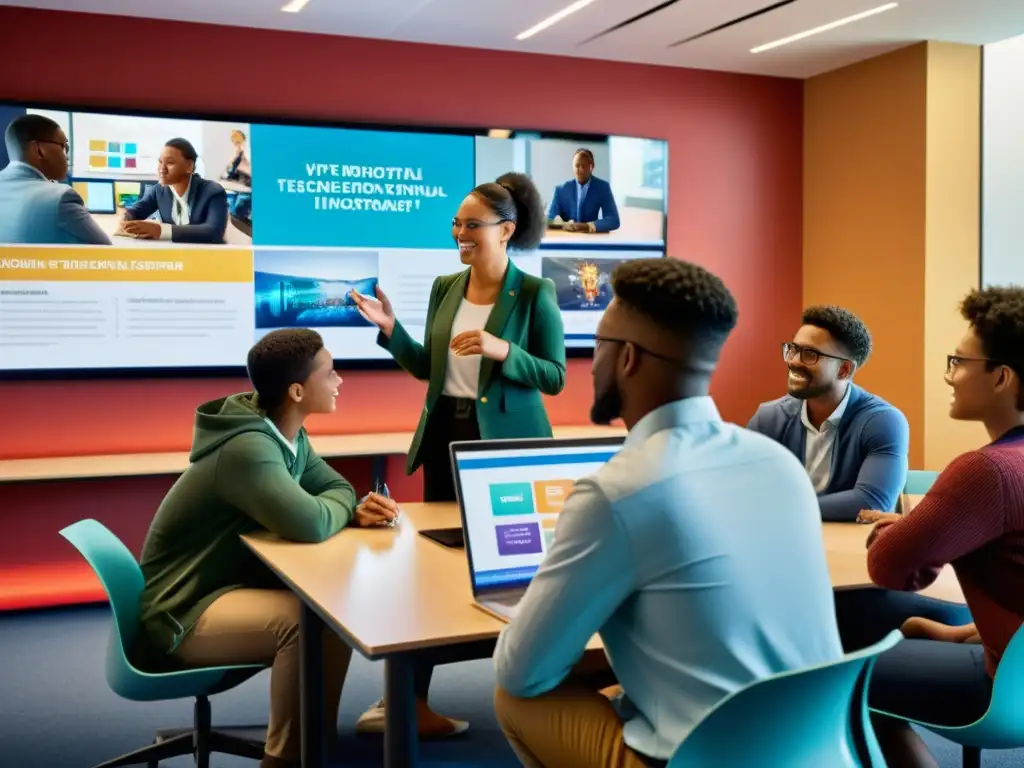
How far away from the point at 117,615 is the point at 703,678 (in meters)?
1.56

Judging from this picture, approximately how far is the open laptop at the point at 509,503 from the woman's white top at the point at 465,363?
1.01 meters

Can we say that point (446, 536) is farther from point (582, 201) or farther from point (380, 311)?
point (582, 201)

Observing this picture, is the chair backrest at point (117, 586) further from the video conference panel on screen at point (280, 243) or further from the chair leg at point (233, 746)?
the video conference panel on screen at point (280, 243)

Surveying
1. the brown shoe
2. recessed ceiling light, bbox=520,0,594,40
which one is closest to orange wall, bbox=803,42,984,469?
recessed ceiling light, bbox=520,0,594,40

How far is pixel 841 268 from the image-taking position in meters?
6.23

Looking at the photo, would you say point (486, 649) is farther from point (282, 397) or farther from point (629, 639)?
point (282, 397)

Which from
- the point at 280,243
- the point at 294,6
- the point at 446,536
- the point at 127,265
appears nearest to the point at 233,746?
the point at 446,536

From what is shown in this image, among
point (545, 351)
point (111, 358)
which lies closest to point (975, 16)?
point (545, 351)

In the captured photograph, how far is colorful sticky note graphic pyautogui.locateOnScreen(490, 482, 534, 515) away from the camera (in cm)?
223

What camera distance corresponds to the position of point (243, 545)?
2.68 metres

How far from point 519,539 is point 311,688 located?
1.87ft

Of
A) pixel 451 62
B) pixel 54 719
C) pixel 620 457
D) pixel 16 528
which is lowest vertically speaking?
pixel 54 719

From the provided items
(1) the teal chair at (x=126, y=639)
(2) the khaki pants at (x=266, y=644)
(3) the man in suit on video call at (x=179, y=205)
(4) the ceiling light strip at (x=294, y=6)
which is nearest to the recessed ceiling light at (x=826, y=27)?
(4) the ceiling light strip at (x=294, y=6)

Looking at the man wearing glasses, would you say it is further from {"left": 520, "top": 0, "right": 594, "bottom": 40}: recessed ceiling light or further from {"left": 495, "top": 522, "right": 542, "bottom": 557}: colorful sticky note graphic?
{"left": 520, "top": 0, "right": 594, "bottom": 40}: recessed ceiling light
